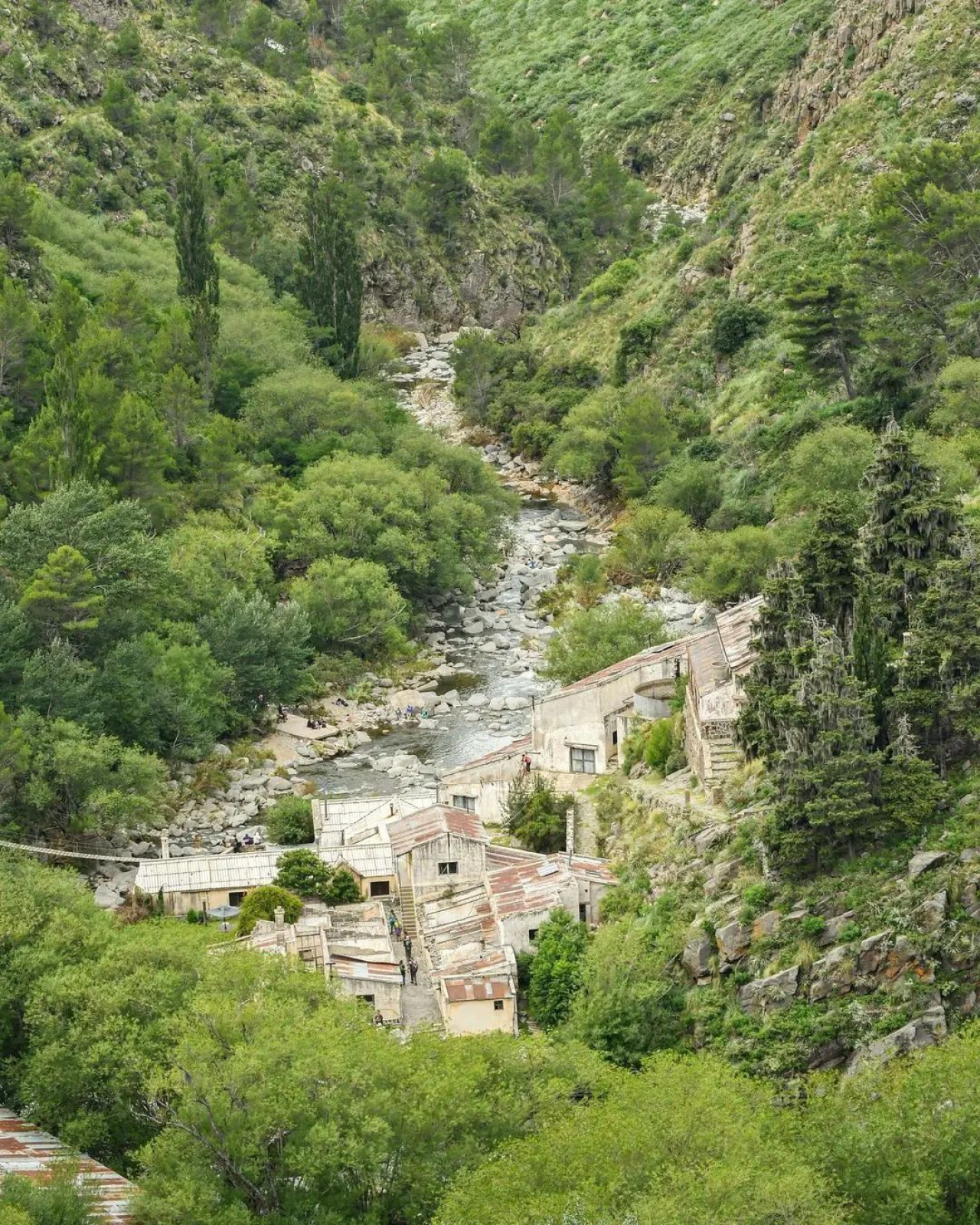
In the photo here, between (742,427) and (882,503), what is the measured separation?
47851 mm

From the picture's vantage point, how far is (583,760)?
62.2 m

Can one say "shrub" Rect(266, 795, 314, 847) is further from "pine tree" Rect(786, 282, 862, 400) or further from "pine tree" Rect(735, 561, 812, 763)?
"pine tree" Rect(786, 282, 862, 400)

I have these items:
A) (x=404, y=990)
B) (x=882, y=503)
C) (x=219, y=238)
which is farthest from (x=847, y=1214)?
(x=219, y=238)

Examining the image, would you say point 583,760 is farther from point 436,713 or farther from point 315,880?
point 436,713

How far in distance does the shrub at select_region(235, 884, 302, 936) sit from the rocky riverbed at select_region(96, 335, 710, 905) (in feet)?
20.9

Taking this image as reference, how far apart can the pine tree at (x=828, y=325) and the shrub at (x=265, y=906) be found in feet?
152

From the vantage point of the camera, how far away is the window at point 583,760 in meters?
62.0

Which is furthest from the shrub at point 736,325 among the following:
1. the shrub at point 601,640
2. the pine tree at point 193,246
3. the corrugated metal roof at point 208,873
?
the corrugated metal roof at point 208,873

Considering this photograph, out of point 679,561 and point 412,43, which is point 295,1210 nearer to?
point 679,561

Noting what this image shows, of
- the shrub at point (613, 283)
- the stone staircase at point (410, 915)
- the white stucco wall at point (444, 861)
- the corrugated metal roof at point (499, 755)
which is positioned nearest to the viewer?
the stone staircase at point (410, 915)

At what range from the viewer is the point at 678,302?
118 metres

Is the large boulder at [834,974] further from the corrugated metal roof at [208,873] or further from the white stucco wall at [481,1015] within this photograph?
the corrugated metal roof at [208,873]

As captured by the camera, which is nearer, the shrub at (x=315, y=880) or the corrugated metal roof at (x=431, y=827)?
the shrub at (x=315, y=880)

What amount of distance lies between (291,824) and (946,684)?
25989 millimetres
